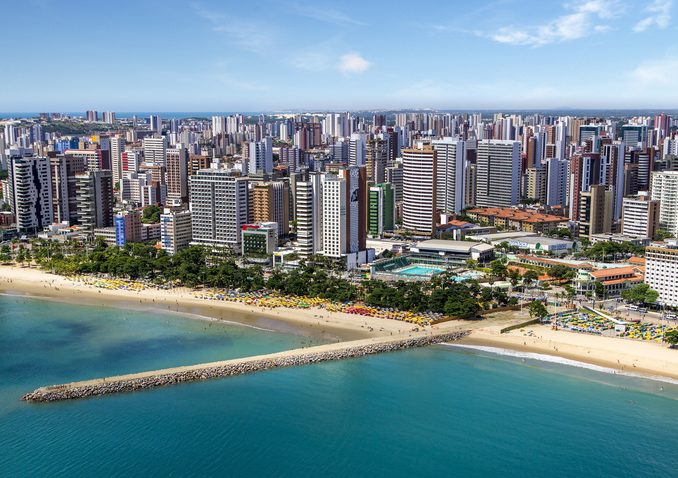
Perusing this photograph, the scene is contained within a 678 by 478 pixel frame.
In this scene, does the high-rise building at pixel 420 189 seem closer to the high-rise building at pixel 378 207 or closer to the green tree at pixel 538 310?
the high-rise building at pixel 378 207

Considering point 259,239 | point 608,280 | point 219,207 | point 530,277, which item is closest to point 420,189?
point 259,239

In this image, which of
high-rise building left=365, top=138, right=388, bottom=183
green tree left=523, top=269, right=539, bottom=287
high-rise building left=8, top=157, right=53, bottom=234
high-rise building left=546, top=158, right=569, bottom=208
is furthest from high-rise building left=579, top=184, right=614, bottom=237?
high-rise building left=8, top=157, right=53, bottom=234

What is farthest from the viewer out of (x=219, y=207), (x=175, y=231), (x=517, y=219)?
(x=517, y=219)

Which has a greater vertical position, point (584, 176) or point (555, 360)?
point (584, 176)

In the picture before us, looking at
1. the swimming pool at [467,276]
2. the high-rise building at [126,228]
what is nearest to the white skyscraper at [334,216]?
the swimming pool at [467,276]

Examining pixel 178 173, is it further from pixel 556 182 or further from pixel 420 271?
pixel 556 182

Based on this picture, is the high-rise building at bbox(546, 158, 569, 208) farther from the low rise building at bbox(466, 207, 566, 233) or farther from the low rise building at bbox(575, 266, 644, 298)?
the low rise building at bbox(575, 266, 644, 298)

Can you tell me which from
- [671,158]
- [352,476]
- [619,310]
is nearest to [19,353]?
[352,476]
